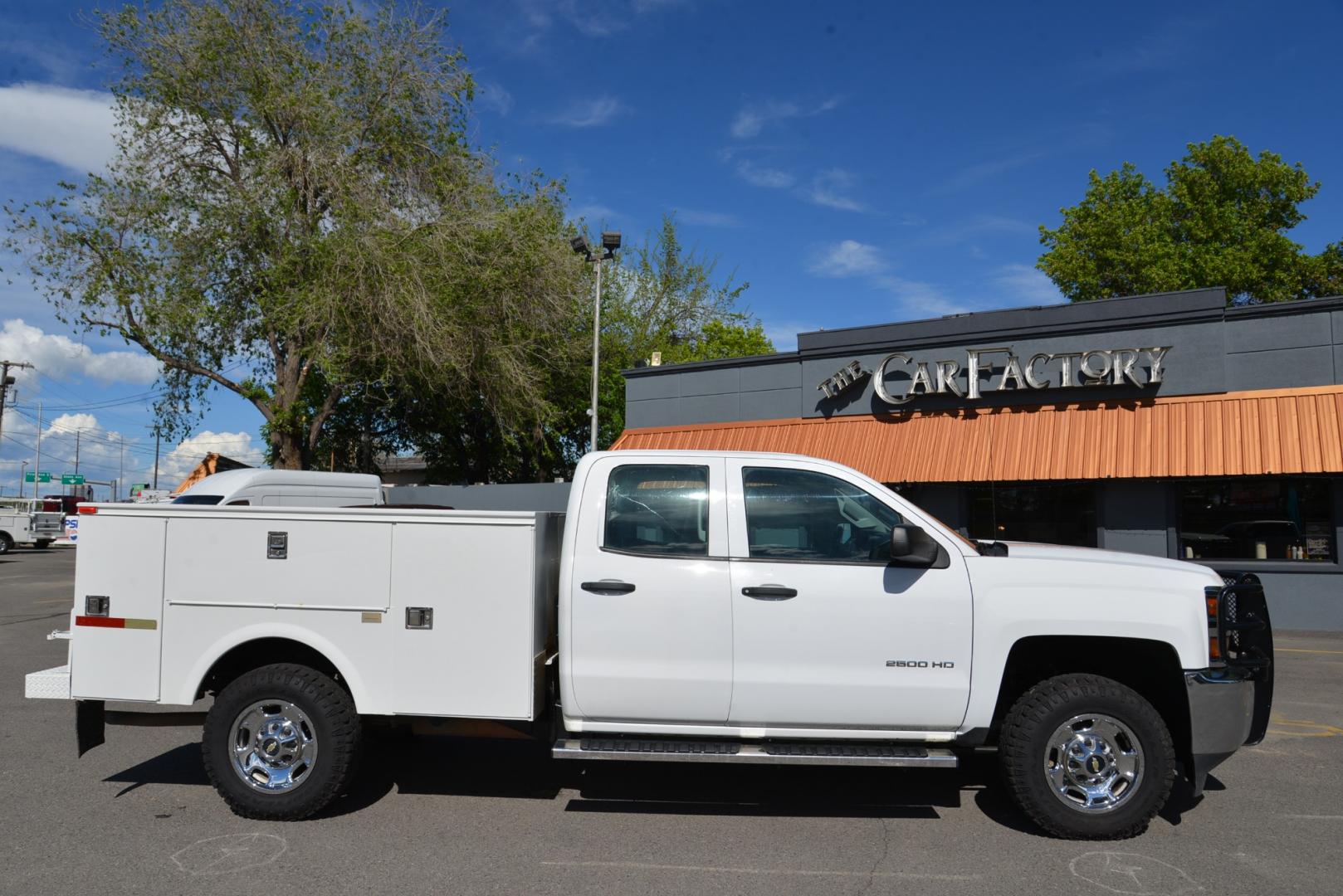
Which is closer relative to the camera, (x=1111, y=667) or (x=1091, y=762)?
(x=1091, y=762)

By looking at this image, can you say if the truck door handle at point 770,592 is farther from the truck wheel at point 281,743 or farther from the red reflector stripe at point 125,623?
the red reflector stripe at point 125,623

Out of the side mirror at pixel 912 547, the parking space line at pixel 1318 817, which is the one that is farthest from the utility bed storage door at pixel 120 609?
the parking space line at pixel 1318 817

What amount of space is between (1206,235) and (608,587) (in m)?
35.2

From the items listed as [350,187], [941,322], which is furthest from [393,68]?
[941,322]

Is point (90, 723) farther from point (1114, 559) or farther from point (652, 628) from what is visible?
point (1114, 559)

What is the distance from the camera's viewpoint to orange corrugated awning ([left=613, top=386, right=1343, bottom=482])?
13953 millimetres

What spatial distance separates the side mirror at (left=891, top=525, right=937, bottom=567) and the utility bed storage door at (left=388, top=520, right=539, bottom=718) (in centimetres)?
196

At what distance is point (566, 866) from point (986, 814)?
2533mm

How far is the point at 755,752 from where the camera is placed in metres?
4.89

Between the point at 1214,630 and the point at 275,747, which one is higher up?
the point at 1214,630

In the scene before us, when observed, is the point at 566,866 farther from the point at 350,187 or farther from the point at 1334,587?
the point at 350,187

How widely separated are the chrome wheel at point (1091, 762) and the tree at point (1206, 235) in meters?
31.5

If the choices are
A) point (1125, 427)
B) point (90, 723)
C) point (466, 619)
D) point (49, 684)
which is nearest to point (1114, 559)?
point (466, 619)

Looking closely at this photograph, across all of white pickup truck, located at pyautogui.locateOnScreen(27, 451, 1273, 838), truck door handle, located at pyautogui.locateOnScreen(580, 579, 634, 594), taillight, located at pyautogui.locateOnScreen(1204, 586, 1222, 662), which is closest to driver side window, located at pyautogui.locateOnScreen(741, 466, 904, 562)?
white pickup truck, located at pyautogui.locateOnScreen(27, 451, 1273, 838)
